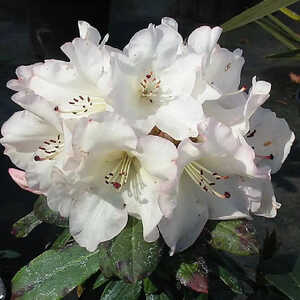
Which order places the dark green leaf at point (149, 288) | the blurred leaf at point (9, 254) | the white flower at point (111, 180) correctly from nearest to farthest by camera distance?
1. the white flower at point (111, 180)
2. the dark green leaf at point (149, 288)
3. the blurred leaf at point (9, 254)

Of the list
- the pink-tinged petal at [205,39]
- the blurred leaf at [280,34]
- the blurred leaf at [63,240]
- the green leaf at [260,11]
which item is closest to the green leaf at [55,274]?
the blurred leaf at [63,240]

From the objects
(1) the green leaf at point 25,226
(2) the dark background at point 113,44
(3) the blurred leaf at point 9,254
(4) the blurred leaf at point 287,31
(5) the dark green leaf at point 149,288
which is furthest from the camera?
(2) the dark background at point 113,44

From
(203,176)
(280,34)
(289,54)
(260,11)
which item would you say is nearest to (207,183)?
(203,176)

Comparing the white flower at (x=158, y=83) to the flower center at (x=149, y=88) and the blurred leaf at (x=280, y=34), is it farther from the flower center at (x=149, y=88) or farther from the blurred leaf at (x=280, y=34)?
the blurred leaf at (x=280, y=34)

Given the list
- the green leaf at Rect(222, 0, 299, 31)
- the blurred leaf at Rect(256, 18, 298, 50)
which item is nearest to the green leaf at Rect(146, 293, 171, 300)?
the green leaf at Rect(222, 0, 299, 31)

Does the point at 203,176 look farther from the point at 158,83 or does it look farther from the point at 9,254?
the point at 9,254

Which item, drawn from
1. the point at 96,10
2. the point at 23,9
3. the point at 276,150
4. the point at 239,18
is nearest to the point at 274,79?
the point at 96,10
